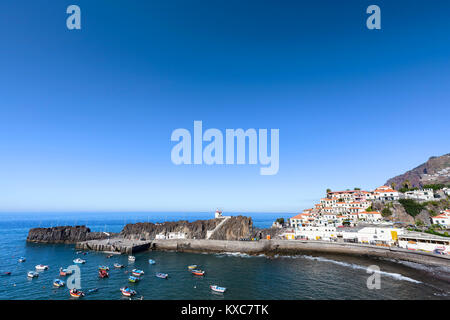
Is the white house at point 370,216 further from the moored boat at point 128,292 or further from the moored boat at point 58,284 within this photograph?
the moored boat at point 58,284

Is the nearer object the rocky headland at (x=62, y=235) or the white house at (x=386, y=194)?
the rocky headland at (x=62, y=235)

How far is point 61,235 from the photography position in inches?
3460

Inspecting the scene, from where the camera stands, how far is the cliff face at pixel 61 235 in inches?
3433

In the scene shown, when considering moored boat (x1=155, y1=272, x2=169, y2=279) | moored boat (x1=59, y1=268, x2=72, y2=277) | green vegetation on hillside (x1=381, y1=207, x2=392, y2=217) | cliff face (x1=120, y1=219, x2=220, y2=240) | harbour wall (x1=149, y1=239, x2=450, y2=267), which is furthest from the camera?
cliff face (x1=120, y1=219, x2=220, y2=240)

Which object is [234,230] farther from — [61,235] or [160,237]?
[61,235]

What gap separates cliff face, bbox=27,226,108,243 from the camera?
8719cm

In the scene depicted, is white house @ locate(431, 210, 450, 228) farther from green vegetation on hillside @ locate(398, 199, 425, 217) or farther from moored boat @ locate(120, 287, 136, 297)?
moored boat @ locate(120, 287, 136, 297)

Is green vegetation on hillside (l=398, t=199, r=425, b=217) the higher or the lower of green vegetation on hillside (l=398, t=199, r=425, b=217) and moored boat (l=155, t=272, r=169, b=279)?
the higher

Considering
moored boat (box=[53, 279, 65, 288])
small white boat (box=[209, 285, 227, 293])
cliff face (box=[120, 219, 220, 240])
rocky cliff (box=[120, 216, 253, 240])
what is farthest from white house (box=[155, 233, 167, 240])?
small white boat (box=[209, 285, 227, 293])

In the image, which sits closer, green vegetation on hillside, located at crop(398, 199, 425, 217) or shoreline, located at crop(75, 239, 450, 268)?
shoreline, located at crop(75, 239, 450, 268)

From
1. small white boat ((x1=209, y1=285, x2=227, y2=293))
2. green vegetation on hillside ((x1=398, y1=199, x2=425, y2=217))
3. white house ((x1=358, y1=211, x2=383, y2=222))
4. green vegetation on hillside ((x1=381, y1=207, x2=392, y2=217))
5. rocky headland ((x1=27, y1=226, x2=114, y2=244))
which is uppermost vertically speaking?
green vegetation on hillside ((x1=398, y1=199, x2=425, y2=217))

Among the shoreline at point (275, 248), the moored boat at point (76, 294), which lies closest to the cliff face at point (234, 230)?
the shoreline at point (275, 248)

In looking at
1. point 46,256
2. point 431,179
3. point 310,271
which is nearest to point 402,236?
point 310,271

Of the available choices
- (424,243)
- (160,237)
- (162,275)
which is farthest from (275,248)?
(160,237)
